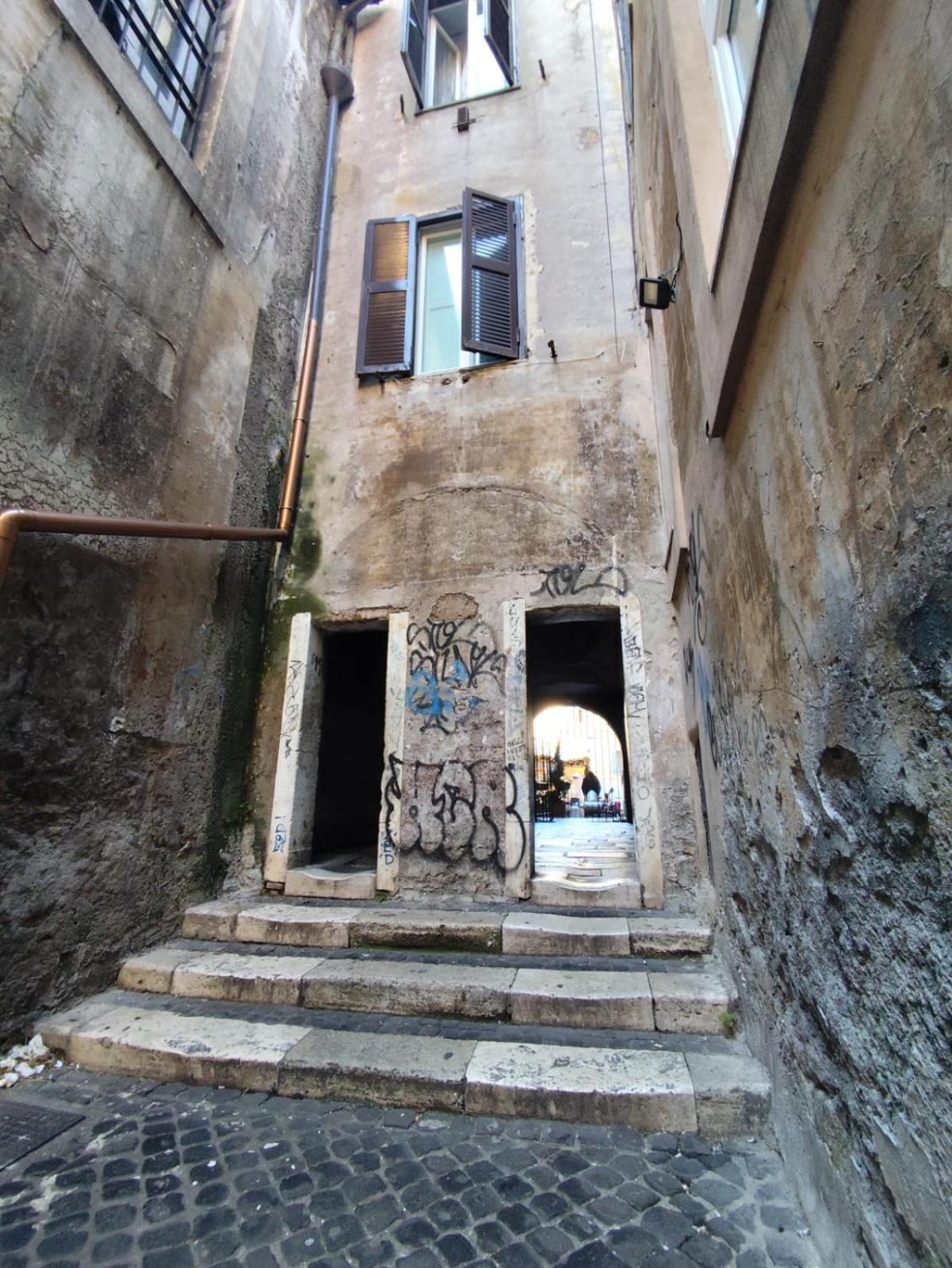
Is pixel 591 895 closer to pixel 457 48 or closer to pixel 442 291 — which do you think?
pixel 442 291

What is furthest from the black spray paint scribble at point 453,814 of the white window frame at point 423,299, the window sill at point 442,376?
the white window frame at point 423,299

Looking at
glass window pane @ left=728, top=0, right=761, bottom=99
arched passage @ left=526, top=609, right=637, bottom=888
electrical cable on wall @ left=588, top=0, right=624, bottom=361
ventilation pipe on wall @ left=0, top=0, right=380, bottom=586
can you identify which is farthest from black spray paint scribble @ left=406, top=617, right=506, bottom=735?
glass window pane @ left=728, top=0, right=761, bottom=99

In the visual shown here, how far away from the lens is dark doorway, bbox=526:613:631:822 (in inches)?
357

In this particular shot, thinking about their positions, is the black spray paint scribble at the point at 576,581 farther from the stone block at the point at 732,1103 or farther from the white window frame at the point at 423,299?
the stone block at the point at 732,1103

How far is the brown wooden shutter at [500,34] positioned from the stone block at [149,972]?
9724mm

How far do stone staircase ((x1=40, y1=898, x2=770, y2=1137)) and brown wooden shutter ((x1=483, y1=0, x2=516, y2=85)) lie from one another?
9.35 metres

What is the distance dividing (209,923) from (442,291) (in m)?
6.70

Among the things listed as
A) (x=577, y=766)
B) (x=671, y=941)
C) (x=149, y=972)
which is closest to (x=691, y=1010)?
(x=671, y=941)

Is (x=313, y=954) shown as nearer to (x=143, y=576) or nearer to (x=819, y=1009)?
(x=143, y=576)

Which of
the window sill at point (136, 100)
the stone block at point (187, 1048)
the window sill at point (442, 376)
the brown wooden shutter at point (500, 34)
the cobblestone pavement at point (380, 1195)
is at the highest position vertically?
the brown wooden shutter at point (500, 34)

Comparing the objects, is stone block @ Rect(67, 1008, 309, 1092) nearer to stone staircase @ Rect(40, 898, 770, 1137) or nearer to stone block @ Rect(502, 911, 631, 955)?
stone staircase @ Rect(40, 898, 770, 1137)

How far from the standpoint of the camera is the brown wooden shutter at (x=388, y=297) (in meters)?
6.41

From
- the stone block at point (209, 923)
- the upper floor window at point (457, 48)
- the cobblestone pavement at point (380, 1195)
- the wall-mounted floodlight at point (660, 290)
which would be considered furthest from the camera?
the upper floor window at point (457, 48)

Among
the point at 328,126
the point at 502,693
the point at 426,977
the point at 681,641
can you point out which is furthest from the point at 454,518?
the point at 328,126
